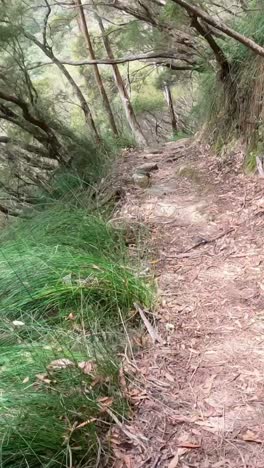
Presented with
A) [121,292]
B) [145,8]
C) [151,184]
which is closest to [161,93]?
[145,8]

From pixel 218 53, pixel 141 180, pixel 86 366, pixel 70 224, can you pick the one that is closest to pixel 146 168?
pixel 141 180

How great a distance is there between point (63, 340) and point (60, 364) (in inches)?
9.6

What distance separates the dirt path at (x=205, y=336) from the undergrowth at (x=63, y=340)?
6.9 inches

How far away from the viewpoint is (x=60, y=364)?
2.06m

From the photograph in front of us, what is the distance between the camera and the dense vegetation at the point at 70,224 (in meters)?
1.88

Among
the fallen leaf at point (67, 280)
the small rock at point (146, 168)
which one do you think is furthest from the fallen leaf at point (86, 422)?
the small rock at point (146, 168)

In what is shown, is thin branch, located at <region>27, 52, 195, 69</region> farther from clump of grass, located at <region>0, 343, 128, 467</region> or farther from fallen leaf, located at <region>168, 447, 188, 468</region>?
fallen leaf, located at <region>168, 447, 188, 468</region>

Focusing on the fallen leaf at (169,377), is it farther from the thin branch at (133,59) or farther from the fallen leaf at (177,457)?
the thin branch at (133,59)

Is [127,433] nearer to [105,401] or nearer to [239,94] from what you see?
[105,401]

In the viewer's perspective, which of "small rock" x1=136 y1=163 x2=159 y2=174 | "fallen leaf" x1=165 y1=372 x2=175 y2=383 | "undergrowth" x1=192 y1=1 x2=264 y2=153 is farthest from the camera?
"small rock" x1=136 y1=163 x2=159 y2=174

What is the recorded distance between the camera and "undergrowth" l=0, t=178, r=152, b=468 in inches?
70.7

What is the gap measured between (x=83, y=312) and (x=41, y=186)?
4.45 m

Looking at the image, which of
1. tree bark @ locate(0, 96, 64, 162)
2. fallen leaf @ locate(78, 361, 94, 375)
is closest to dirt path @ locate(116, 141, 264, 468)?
fallen leaf @ locate(78, 361, 94, 375)

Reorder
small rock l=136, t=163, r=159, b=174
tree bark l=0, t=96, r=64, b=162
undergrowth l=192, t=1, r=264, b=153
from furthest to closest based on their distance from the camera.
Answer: tree bark l=0, t=96, r=64, b=162
small rock l=136, t=163, r=159, b=174
undergrowth l=192, t=1, r=264, b=153
